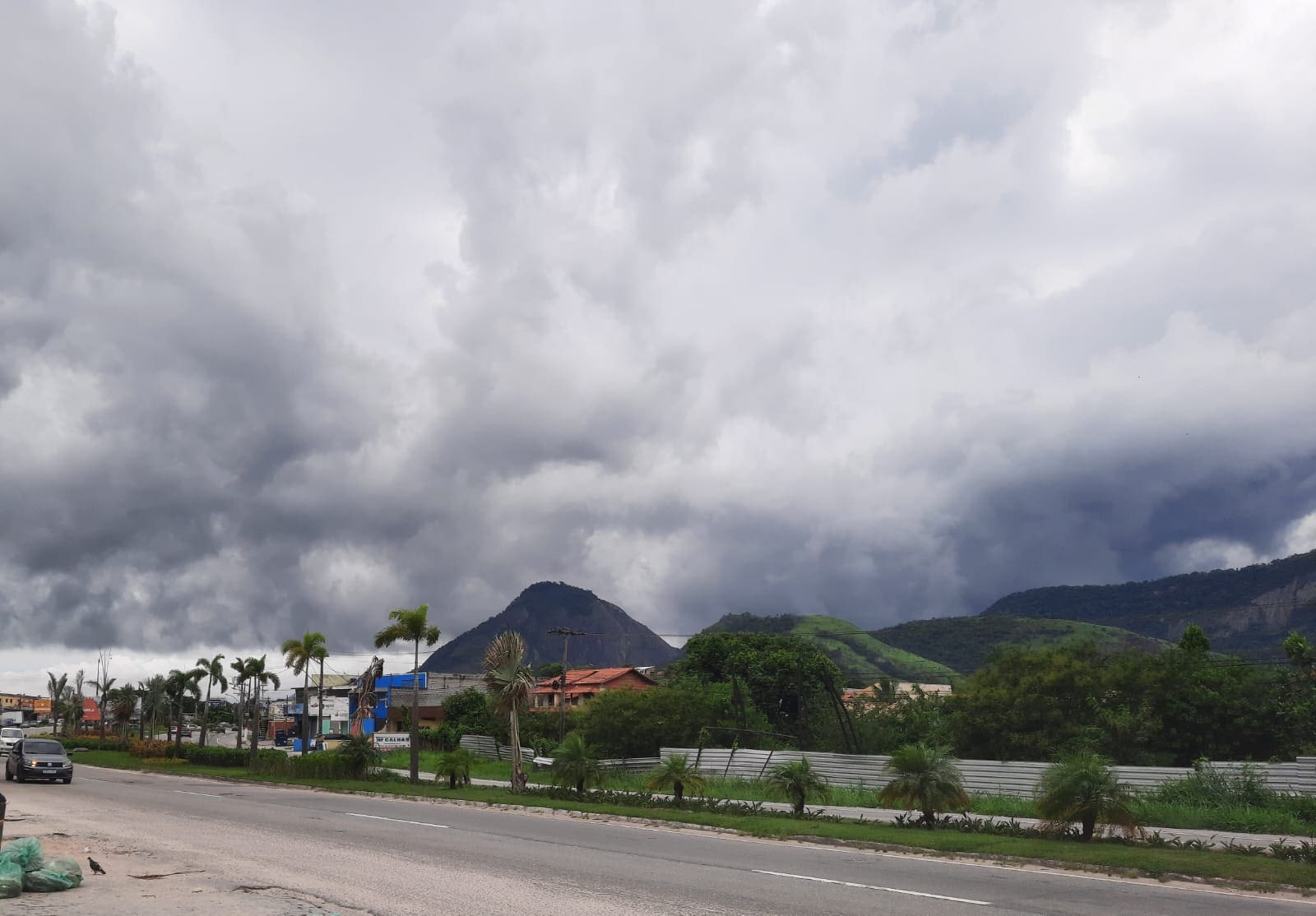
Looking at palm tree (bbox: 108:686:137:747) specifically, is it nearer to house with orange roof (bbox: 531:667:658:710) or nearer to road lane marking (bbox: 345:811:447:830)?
house with orange roof (bbox: 531:667:658:710)

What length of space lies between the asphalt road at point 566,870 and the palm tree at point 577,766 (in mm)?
6636

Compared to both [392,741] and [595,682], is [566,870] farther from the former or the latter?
[595,682]

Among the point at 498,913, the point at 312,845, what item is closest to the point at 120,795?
the point at 312,845

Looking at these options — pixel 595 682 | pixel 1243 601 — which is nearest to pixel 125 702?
pixel 595 682

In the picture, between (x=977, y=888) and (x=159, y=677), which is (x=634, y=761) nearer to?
(x=977, y=888)

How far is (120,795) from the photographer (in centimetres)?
3078

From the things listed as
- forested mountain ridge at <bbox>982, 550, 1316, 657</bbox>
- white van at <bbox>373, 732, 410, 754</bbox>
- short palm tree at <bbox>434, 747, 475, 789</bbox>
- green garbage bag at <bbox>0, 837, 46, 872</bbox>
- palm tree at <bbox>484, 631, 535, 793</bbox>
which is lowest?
white van at <bbox>373, 732, 410, 754</bbox>

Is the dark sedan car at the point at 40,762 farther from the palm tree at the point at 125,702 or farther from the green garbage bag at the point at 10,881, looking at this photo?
the palm tree at the point at 125,702

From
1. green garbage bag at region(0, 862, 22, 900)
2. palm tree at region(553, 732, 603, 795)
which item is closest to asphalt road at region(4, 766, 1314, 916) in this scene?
green garbage bag at region(0, 862, 22, 900)

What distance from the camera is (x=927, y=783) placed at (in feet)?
70.2

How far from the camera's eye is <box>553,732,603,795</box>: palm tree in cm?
3116

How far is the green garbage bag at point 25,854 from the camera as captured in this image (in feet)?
39.7

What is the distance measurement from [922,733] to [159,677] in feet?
241

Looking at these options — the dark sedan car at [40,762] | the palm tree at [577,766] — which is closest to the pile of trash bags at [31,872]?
the palm tree at [577,766]
